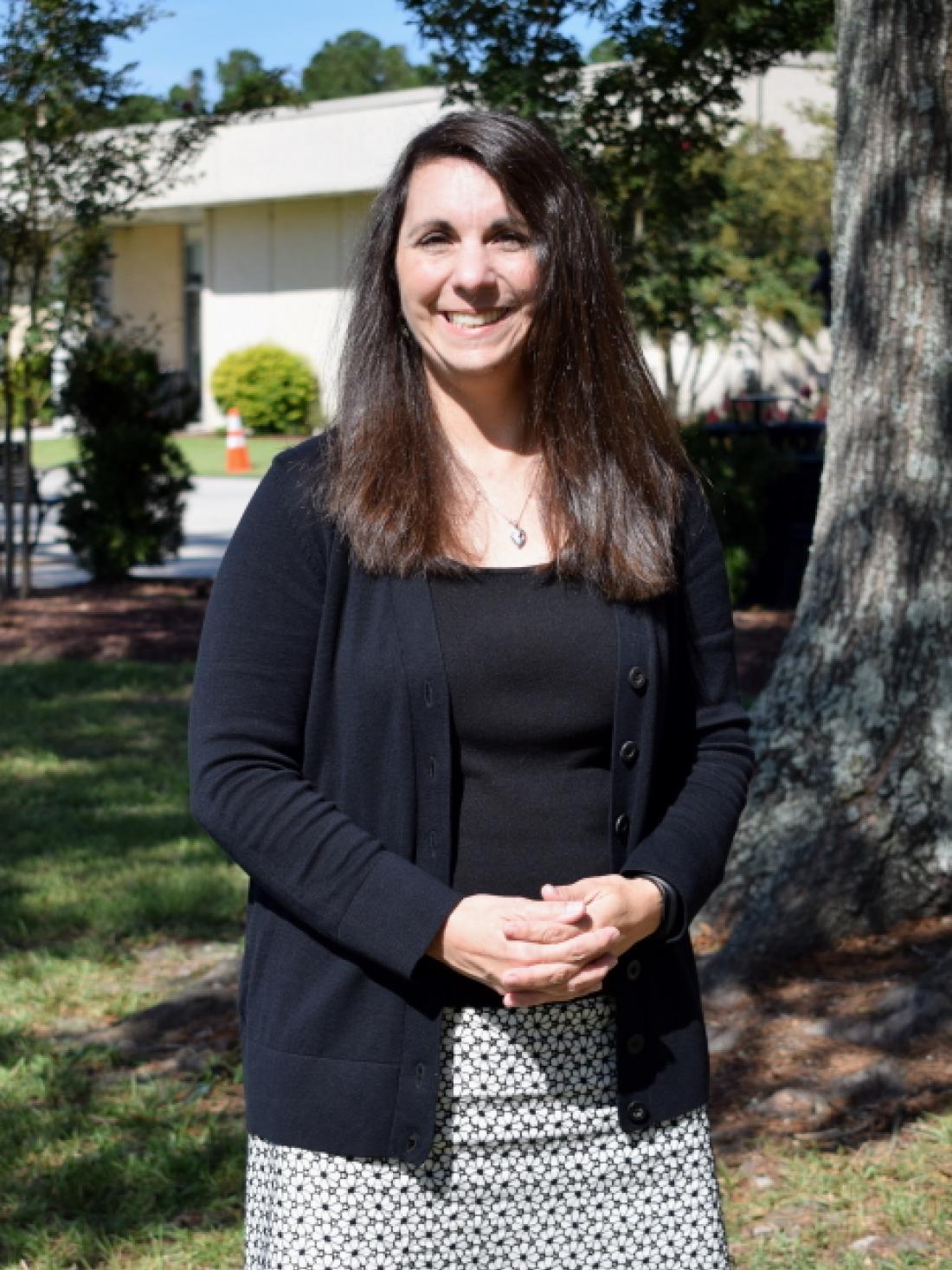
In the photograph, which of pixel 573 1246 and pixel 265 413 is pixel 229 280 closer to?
pixel 265 413

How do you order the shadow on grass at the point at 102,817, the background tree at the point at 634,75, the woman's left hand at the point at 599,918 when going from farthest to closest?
the background tree at the point at 634,75 < the shadow on grass at the point at 102,817 < the woman's left hand at the point at 599,918

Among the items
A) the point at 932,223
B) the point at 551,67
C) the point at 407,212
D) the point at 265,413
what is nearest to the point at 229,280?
the point at 265,413

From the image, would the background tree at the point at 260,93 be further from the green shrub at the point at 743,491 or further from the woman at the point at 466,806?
the woman at the point at 466,806

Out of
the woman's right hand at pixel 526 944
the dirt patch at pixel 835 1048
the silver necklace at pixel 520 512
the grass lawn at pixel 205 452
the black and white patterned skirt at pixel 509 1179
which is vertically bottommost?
the dirt patch at pixel 835 1048

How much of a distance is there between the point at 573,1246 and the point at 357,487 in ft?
3.24

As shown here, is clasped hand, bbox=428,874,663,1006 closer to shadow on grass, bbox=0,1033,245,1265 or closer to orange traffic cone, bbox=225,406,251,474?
shadow on grass, bbox=0,1033,245,1265

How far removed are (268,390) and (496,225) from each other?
3109 cm

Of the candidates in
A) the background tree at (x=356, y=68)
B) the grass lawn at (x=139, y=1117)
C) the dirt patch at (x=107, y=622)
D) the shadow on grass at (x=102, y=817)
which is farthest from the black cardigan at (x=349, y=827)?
the background tree at (x=356, y=68)

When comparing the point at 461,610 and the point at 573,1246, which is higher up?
the point at 461,610

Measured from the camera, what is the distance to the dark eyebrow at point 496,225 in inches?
89.7

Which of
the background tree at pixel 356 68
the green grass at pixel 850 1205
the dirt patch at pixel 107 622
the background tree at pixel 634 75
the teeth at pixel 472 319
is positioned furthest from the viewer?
the background tree at pixel 356 68

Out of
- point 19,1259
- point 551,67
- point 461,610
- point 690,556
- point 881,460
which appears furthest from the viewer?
point 551,67

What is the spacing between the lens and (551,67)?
8.09 m

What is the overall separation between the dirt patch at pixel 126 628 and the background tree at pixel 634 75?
2608mm
